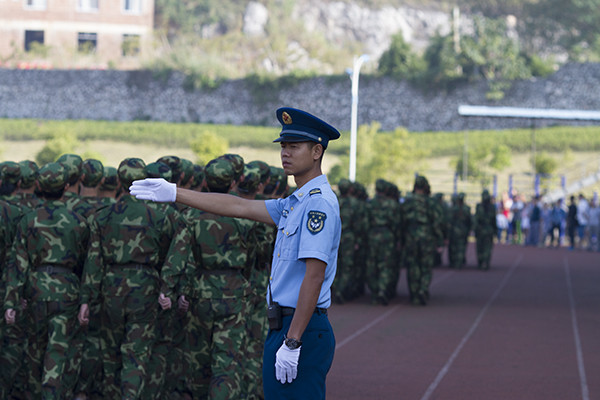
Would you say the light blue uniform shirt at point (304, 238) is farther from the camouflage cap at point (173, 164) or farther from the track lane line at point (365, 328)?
the track lane line at point (365, 328)

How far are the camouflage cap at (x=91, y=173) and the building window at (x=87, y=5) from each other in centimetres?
8091

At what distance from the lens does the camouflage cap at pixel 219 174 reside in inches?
263

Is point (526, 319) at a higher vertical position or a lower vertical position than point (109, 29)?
lower

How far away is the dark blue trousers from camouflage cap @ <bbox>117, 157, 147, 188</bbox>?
274 cm

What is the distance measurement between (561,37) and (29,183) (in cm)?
7722

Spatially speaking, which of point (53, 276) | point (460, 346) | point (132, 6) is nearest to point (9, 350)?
point (53, 276)

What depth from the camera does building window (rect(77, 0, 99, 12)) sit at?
85.0 m

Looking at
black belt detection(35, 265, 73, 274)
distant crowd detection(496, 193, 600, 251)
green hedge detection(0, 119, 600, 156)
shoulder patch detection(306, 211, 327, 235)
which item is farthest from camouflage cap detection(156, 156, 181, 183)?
green hedge detection(0, 119, 600, 156)

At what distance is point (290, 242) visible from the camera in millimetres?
4074

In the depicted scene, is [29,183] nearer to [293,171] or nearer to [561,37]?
[293,171]

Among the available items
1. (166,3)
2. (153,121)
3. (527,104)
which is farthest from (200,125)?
(166,3)

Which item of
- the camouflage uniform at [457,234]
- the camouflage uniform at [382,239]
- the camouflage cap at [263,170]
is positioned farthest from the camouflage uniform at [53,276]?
the camouflage uniform at [457,234]

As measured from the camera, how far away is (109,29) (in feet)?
280

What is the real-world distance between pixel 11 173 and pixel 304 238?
187 inches
